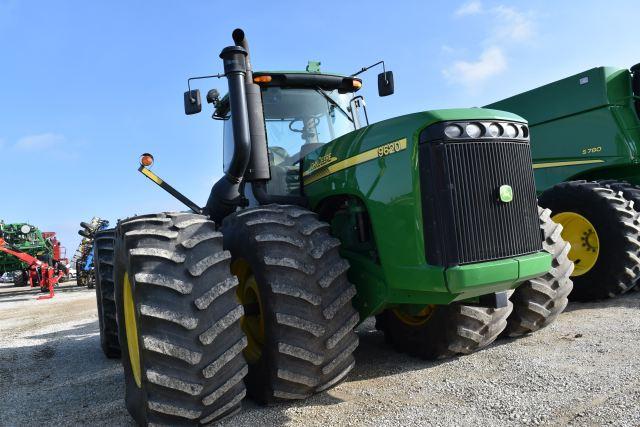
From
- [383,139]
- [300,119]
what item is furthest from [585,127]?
[383,139]

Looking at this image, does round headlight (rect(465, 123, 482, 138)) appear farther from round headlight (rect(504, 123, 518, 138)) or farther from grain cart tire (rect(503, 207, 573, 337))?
grain cart tire (rect(503, 207, 573, 337))

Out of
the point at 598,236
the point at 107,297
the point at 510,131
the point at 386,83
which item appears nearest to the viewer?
the point at 510,131

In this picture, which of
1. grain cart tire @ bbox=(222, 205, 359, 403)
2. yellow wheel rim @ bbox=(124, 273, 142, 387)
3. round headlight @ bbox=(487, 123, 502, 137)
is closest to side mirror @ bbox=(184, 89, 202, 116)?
grain cart tire @ bbox=(222, 205, 359, 403)

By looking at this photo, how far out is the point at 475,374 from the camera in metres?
3.61

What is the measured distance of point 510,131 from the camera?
10.6ft

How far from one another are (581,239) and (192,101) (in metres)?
4.90

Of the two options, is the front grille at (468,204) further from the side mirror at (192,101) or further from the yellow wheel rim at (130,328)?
the side mirror at (192,101)

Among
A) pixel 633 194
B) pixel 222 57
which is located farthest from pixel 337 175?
pixel 633 194

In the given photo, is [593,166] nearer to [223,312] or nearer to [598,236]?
[598,236]

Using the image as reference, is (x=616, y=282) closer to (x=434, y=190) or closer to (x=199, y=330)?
(x=434, y=190)

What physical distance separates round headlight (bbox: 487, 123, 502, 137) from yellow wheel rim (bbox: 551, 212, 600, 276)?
3717 millimetres

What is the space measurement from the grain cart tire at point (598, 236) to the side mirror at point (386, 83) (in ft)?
9.83

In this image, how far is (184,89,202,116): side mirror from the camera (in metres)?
4.54

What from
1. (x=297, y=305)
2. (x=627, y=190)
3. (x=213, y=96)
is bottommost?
(x=297, y=305)
